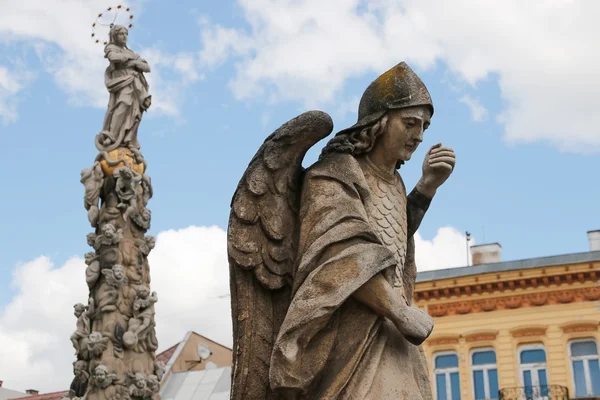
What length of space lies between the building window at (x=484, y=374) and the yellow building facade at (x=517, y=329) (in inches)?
1.2

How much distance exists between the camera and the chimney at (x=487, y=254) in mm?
32594

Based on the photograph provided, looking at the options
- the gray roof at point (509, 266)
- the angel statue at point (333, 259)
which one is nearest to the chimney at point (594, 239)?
the gray roof at point (509, 266)

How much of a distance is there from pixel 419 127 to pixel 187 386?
27698 millimetres

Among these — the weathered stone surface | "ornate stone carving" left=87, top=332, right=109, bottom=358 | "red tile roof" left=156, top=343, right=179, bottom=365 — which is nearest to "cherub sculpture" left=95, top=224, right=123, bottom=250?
the weathered stone surface

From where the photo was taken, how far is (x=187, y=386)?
103 ft

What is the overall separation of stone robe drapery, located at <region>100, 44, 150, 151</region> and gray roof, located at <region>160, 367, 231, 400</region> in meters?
16.6

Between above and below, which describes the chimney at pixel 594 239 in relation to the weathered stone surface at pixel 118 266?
above

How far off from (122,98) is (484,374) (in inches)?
716

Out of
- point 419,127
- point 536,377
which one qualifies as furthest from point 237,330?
point 536,377

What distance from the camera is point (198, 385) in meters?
31.3

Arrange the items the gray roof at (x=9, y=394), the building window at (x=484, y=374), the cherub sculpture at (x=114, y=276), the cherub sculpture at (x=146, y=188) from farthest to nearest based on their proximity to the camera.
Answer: the gray roof at (x=9, y=394), the building window at (x=484, y=374), the cherub sculpture at (x=146, y=188), the cherub sculpture at (x=114, y=276)

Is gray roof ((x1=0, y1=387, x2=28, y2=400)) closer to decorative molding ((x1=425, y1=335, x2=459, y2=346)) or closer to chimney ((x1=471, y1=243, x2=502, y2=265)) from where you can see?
decorative molding ((x1=425, y1=335, x2=459, y2=346))

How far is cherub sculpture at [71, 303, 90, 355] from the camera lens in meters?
12.8

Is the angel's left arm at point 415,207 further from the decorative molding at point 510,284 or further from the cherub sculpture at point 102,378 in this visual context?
the decorative molding at point 510,284
